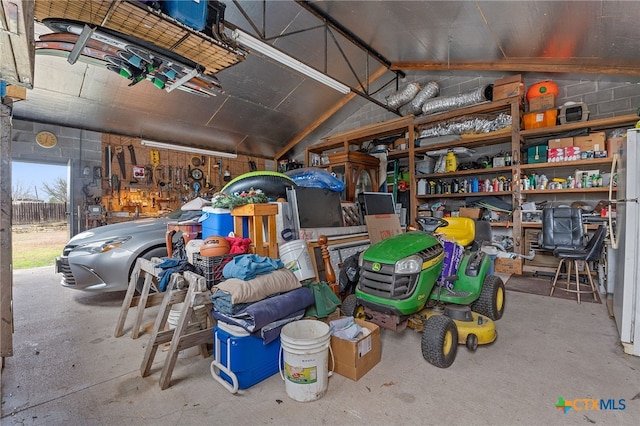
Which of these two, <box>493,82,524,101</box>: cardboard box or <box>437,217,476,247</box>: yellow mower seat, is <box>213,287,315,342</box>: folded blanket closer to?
<box>437,217,476,247</box>: yellow mower seat

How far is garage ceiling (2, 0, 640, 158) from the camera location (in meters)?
3.47

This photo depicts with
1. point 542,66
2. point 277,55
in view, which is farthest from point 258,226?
point 542,66

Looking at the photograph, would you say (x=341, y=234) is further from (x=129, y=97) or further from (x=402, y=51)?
(x=129, y=97)

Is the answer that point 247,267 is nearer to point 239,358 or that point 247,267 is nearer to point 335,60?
point 239,358

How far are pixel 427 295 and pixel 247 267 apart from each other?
1.37 m

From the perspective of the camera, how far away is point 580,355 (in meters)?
2.19

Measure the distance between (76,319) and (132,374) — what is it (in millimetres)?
1585

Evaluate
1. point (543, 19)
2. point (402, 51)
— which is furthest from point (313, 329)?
point (402, 51)

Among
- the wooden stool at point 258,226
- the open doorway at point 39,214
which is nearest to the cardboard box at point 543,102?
the wooden stool at point 258,226

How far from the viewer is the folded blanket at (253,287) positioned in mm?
1843

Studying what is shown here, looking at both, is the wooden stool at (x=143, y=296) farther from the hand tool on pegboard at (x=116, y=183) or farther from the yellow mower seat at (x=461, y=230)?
the hand tool on pegboard at (x=116, y=183)

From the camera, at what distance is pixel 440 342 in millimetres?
1973

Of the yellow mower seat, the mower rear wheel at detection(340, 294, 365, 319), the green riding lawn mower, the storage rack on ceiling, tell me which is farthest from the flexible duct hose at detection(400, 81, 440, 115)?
the mower rear wheel at detection(340, 294, 365, 319)

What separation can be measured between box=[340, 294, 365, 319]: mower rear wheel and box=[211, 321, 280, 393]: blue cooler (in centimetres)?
74
